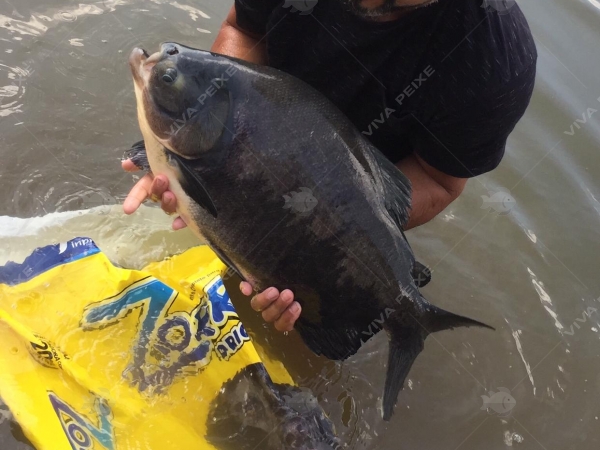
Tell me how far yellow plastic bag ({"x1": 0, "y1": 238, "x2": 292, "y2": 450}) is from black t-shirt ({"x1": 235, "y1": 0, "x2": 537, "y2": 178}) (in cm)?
91

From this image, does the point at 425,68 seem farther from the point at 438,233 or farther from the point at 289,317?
the point at 438,233

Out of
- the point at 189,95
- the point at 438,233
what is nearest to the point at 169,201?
the point at 189,95

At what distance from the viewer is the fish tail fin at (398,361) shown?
185 cm

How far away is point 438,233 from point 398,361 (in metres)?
1.43

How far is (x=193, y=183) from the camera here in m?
1.61

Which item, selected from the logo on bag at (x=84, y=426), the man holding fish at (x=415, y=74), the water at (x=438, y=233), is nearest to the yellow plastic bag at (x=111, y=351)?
the logo on bag at (x=84, y=426)

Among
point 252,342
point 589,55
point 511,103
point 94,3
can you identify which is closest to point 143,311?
point 252,342

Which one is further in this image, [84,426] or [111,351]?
[111,351]

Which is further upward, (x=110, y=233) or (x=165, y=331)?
(x=165, y=331)

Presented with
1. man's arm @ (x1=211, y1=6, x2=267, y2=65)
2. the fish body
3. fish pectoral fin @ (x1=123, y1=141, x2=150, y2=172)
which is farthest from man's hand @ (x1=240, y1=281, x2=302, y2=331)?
the fish body

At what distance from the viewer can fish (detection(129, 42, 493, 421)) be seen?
1.58 metres

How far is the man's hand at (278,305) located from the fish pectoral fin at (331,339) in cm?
9

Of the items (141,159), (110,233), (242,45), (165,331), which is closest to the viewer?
(141,159)

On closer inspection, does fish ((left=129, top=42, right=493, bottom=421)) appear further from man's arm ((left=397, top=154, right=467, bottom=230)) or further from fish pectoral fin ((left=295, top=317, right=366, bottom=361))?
man's arm ((left=397, top=154, right=467, bottom=230))
